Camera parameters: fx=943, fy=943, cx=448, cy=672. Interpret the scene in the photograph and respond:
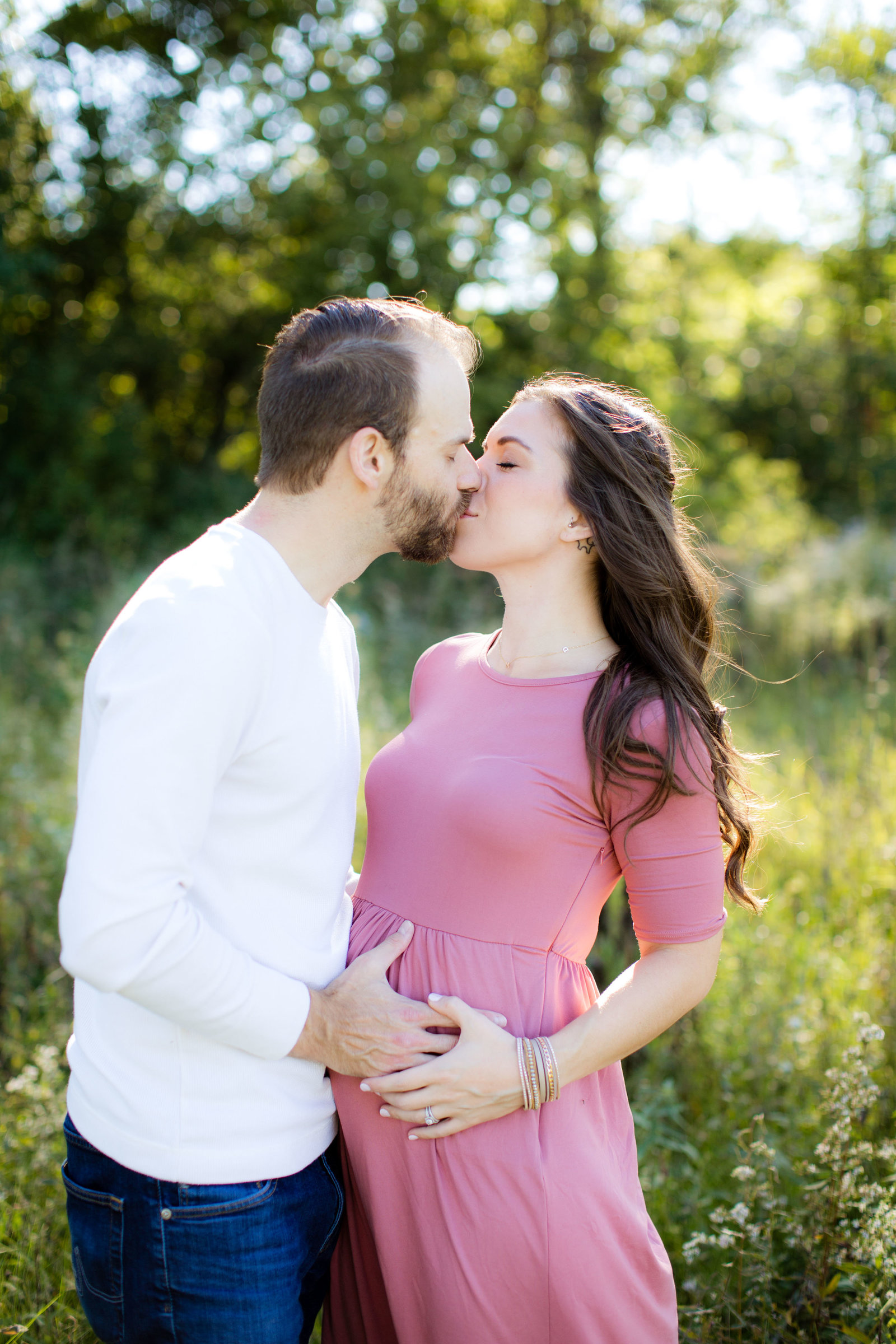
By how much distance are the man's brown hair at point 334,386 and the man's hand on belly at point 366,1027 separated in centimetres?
94

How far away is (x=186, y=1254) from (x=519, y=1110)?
0.65 meters

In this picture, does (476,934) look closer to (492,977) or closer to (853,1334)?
(492,977)

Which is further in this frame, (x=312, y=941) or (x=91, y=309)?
(x=91, y=309)

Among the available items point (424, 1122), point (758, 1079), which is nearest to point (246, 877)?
point (424, 1122)

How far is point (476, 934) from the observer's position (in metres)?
1.93

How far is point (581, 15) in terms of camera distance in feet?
51.2

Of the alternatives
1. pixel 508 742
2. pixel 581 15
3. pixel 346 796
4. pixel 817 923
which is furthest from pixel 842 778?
pixel 581 15

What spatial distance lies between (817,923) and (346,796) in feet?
10.0

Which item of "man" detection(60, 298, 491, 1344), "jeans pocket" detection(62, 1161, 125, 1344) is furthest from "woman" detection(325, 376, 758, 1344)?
"jeans pocket" detection(62, 1161, 125, 1344)

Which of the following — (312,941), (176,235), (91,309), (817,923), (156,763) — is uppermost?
(176,235)

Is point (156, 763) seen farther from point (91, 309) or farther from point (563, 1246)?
point (91, 309)

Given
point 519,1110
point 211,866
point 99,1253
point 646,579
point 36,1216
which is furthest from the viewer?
point 36,1216

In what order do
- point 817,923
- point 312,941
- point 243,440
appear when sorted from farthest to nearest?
point 243,440 < point 817,923 < point 312,941

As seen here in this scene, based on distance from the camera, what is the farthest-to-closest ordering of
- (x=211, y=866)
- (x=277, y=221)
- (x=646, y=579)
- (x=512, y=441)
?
1. (x=277, y=221)
2. (x=512, y=441)
3. (x=646, y=579)
4. (x=211, y=866)
